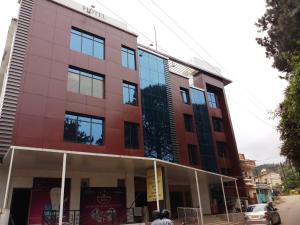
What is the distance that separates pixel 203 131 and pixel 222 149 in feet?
14.9

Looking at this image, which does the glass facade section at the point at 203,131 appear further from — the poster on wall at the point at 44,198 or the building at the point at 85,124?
the poster on wall at the point at 44,198

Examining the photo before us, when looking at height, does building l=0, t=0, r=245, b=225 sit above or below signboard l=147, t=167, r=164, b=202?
above

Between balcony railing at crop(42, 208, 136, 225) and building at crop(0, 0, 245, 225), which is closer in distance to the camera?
balcony railing at crop(42, 208, 136, 225)

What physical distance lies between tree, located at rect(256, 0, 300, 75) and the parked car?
897 centimetres

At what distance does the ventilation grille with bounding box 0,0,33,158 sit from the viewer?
48.8 ft

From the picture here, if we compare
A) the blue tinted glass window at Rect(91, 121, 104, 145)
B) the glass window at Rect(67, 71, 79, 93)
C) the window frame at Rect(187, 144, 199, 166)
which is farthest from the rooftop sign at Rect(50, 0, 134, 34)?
the window frame at Rect(187, 144, 199, 166)

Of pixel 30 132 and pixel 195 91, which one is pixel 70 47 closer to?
pixel 30 132

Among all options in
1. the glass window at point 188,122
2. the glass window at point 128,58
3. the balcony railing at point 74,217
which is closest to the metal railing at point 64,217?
the balcony railing at point 74,217

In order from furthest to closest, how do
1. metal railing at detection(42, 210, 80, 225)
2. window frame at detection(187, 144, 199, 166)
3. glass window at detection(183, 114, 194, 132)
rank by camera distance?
glass window at detection(183, 114, 194, 132), window frame at detection(187, 144, 199, 166), metal railing at detection(42, 210, 80, 225)

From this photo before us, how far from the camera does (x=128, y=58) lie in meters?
22.8

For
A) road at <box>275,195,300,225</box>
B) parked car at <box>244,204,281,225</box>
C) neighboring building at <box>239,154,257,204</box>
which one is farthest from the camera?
neighboring building at <box>239,154,257,204</box>

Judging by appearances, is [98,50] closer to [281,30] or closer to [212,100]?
[281,30]

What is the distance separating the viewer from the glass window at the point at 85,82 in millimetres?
18750

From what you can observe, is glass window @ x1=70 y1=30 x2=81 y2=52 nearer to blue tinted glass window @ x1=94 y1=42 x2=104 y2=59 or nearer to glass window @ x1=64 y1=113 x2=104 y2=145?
blue tinted glass window @ x1=94 y1=42 x2=104 y2=59
